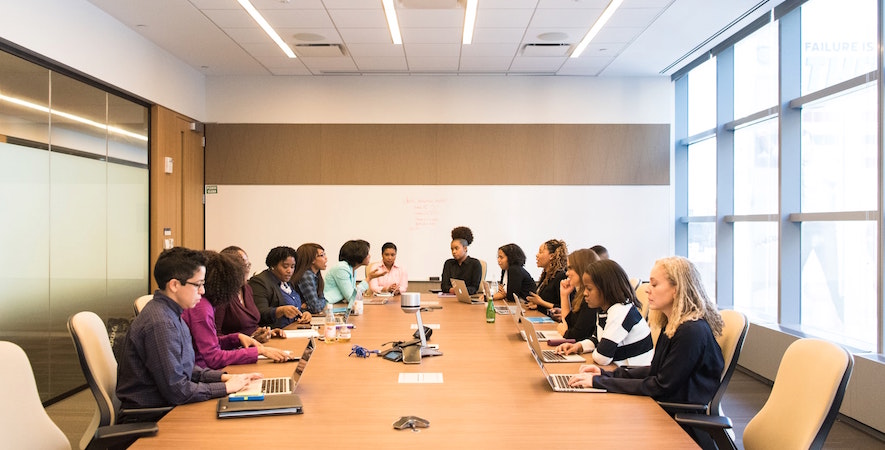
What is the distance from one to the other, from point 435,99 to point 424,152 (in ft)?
2.36

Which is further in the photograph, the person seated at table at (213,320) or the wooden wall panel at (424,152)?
the wooden wall panel at (424,152)

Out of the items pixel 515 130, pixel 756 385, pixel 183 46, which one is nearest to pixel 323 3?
pixel 183 46

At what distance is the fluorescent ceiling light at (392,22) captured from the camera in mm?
5418

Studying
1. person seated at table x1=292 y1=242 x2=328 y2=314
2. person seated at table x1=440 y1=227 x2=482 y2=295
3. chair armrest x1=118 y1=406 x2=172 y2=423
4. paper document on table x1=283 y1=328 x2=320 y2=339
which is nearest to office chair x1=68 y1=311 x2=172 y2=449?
chair armrest x1=118 y1=406 x2=172 y2=423

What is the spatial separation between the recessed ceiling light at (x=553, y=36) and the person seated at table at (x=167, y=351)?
4710 mm

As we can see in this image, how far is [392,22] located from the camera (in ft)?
19.5

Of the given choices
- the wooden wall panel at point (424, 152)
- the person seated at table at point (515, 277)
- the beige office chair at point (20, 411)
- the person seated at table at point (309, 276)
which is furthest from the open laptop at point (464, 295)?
the beige office chair at point (20, 411)

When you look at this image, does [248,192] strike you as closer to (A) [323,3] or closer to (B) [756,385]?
(A) [323,3]

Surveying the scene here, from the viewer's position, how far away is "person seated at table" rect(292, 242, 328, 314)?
213 inches

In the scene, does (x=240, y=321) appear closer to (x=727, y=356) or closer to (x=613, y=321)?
(x=613, y=321)

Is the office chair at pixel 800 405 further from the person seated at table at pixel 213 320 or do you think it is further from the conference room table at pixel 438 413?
the person seated at table at pixel 213 320

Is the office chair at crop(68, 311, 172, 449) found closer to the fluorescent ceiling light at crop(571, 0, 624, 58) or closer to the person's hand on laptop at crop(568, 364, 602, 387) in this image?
the person's hand on laptop at crop(568, 364, 602, 387)

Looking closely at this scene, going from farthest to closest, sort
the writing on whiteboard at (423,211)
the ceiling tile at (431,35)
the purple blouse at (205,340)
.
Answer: the writing on whiteboard at (423,211) < the ceiling tile at (431,35) < the purple blouse at (205,340)

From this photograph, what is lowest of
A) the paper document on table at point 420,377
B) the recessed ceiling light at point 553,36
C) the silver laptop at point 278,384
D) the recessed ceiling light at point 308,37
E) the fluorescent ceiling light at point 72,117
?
the paper document on table at point 420,377
